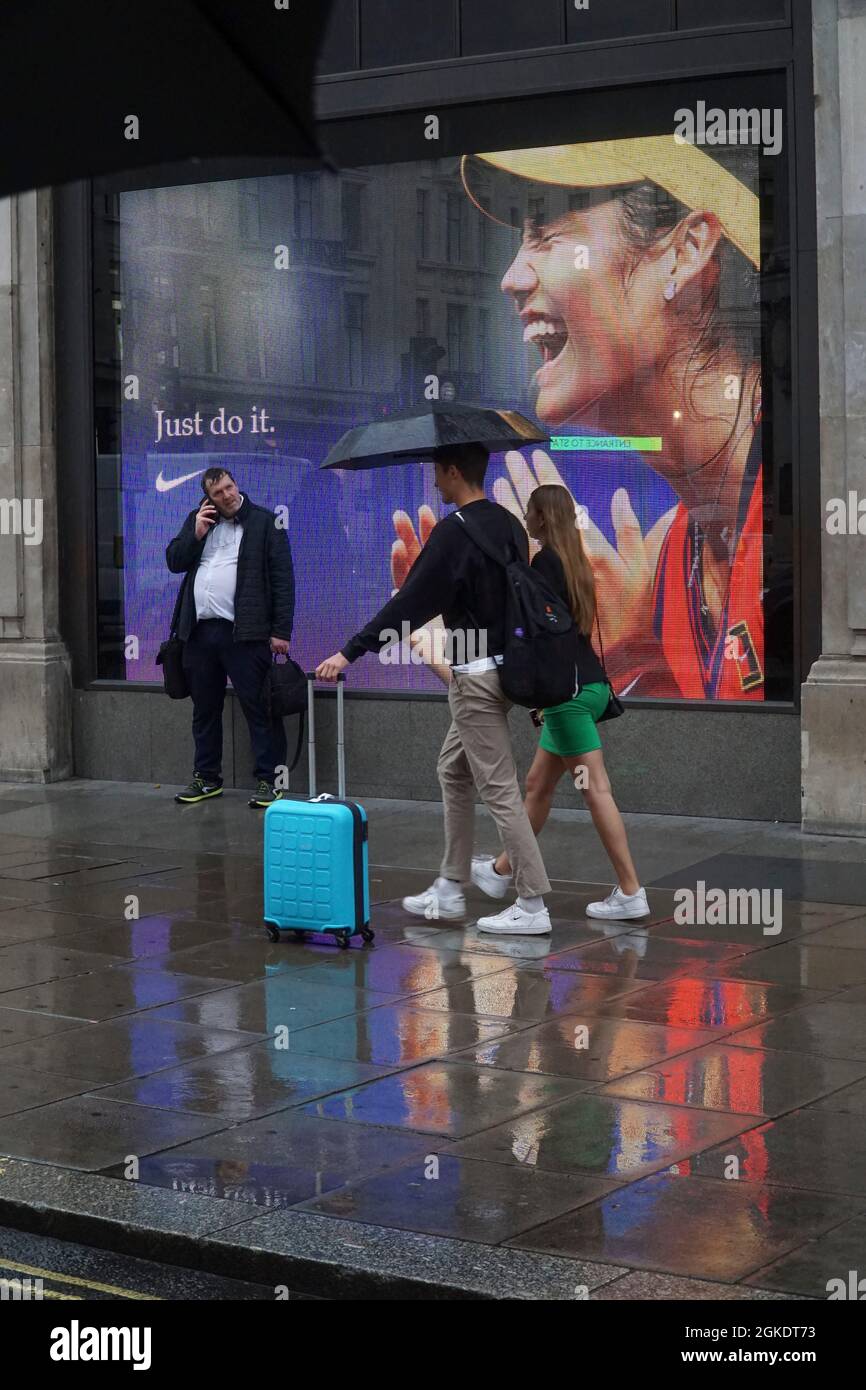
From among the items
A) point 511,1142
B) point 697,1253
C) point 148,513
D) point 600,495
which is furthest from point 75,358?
point 697,1253

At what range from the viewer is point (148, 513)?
12.9 meters

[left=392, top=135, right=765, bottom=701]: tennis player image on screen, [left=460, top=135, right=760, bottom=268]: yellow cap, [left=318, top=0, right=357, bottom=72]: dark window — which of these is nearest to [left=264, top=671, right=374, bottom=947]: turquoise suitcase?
[left=392, top=135, right=765, bottom=701]: tennis player image on screen

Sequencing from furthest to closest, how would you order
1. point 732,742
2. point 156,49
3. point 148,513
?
point 148,513, point 732,742, point 156,49

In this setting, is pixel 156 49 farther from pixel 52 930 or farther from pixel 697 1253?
pixel 52 930

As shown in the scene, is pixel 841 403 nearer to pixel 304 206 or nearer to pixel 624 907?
pixel 624 907

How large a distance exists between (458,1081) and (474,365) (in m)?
6.54

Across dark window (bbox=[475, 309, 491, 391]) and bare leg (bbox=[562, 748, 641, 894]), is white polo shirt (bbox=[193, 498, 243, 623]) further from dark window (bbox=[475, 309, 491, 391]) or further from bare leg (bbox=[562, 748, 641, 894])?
bare leg (bbox=[562, 748, 641, 894])

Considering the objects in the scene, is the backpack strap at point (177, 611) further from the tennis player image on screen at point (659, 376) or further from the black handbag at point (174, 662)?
the tennis player image on screen at point (659, 376)

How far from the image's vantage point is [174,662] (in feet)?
39.3

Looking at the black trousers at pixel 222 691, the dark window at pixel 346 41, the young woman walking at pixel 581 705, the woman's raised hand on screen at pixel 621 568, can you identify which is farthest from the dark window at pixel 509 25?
the young woman walking at pixel 581 705

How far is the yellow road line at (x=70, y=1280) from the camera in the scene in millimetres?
4406

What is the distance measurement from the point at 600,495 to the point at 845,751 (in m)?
2.20

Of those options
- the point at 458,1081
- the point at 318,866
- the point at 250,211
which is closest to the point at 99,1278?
the point at 458,1081

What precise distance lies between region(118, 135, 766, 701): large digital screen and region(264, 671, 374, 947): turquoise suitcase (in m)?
3.59
